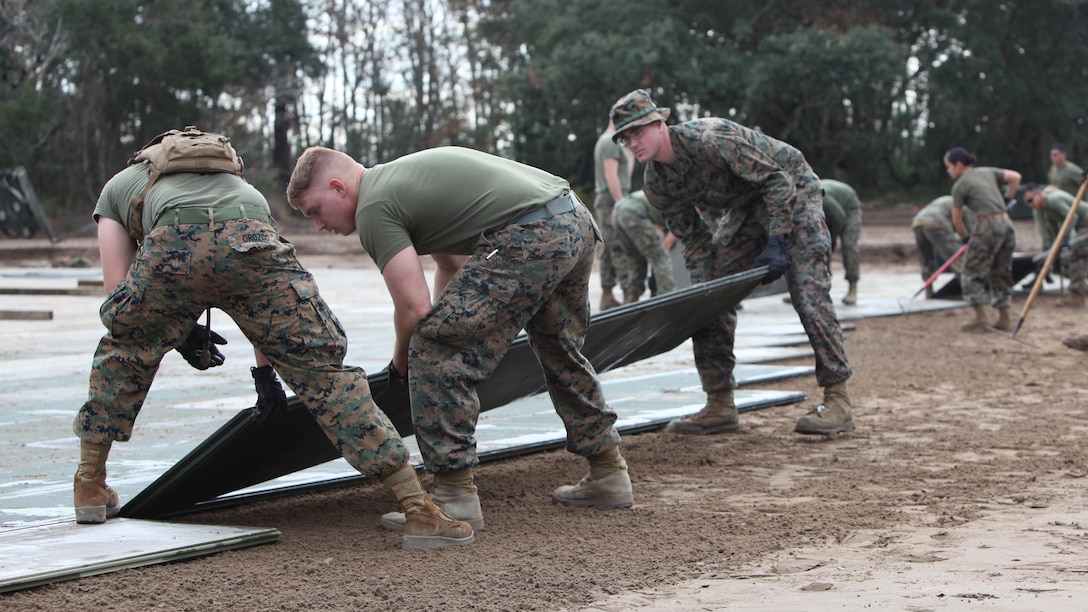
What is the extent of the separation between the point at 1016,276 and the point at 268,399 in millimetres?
11804

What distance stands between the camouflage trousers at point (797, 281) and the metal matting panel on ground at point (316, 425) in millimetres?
480

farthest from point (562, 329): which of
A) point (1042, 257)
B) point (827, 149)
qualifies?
point (827, 149)

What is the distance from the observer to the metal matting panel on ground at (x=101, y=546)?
3.45 meters

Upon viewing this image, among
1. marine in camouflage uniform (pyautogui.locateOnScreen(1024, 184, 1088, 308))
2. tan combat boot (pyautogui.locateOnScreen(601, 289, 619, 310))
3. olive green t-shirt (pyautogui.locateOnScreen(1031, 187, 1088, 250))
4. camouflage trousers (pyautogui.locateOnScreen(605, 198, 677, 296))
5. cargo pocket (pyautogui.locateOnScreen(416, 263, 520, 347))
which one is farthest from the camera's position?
olive green t-shirt (pyautogui.locateOnScreen(1031, 187, 1088, 250))

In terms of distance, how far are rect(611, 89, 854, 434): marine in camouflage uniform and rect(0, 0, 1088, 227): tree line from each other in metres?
21.7

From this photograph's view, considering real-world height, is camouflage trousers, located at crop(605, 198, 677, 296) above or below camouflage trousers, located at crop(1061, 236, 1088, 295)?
above

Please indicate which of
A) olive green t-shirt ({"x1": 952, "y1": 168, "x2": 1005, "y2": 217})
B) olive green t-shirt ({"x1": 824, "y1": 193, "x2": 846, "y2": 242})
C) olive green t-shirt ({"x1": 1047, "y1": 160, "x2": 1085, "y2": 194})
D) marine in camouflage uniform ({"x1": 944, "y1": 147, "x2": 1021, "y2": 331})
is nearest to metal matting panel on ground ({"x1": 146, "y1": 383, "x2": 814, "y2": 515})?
marine in camouflage uniform ({"x1": 944, "y1": 147, "x2": 1021, "y2": 331})

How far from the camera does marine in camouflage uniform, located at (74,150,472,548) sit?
3.69 meters

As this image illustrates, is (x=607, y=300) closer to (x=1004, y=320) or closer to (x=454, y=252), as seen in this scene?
(x=1004, y=320)

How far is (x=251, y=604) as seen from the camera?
3.30 metres

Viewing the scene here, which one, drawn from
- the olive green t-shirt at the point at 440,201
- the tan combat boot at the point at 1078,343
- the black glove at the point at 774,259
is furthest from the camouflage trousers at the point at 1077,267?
the olive green t-shirt at the point at 440,201

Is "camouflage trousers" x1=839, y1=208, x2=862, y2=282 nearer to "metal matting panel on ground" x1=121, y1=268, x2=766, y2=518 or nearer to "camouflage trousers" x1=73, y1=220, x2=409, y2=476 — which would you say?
"metal matting panel on ground" x1=121, y1=268, x2=766, y2=518

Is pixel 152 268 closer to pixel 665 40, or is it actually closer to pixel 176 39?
pixel 665 40

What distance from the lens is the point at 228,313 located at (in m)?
3.79
